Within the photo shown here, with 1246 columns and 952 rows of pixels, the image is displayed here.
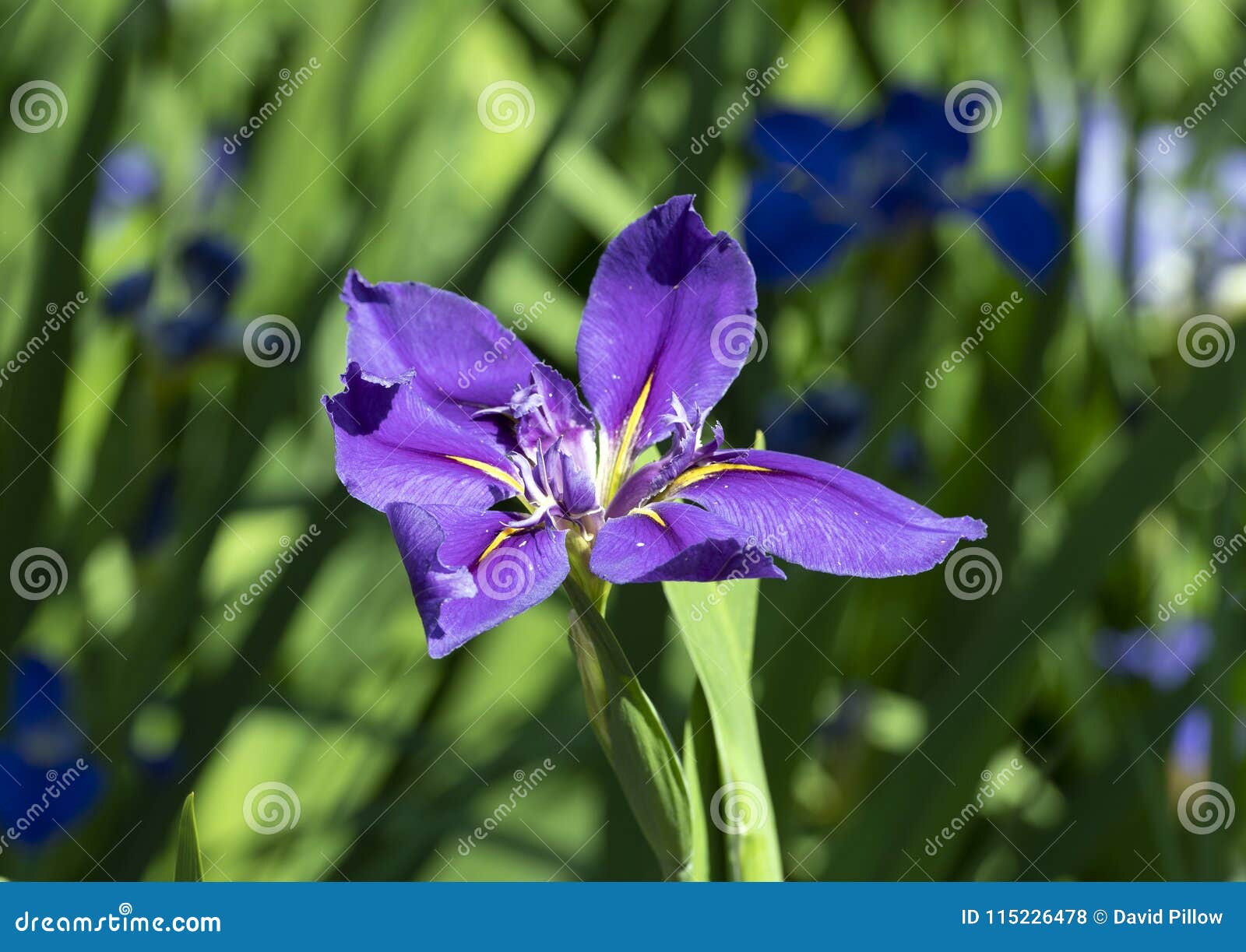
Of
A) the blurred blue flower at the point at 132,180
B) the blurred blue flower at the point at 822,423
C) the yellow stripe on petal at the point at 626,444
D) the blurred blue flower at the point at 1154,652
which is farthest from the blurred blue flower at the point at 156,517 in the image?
the blurred blue flower at the point at 1154,652

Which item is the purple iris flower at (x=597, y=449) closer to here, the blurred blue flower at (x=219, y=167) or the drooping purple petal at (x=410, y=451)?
the drooping purple petal at (x=410, y=451)

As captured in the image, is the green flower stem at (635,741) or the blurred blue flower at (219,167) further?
the blurred blue flower at (219,167)

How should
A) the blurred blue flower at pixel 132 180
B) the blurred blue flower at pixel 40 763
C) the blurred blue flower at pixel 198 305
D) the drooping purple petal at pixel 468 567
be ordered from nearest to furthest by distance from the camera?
the drooping purple petal at pixel 468 567 → the blurred blue flower at pixel 40 763 → the blurred blue flower at pixel 198 305 → the blurred blue flower at pixel 132 180

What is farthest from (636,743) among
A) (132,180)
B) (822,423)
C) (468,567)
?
(132,180)

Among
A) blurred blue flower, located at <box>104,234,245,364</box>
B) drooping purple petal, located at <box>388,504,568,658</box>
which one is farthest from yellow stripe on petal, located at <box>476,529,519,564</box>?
blurred blue flower, located at <box>104,234,245,364</box>

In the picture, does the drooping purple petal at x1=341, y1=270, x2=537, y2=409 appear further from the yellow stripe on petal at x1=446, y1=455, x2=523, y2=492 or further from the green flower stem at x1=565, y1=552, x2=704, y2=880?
the green flower stem at x1=565, y1=552, x2=704, y2=880

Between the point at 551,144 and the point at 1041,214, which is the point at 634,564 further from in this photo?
the point at 1041,214
